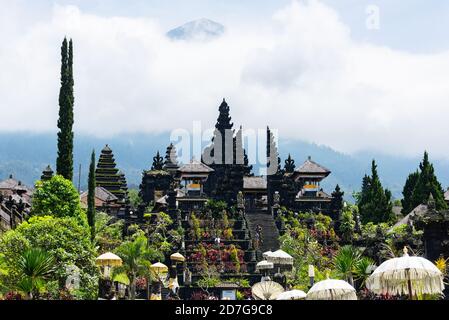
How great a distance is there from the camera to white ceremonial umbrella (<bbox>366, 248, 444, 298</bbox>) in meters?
23.3

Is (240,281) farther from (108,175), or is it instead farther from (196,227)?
(108,175)

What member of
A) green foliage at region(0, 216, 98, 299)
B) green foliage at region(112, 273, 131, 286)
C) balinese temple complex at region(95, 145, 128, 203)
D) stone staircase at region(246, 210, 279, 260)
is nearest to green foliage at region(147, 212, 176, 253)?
stone staircase at region(246, 210, 279, 260)

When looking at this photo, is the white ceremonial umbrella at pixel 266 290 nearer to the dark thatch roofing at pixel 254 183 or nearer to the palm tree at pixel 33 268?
the palm tree at pixel 33 268

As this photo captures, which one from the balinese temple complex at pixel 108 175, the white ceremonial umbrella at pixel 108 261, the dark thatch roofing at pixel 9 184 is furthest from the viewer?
the balinese temple complex at pixel 108 175

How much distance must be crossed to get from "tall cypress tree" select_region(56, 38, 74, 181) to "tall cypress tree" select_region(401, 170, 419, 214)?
2676 cm

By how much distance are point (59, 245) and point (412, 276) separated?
69.7 ft

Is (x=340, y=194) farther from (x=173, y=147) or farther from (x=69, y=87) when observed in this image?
(x=173, y=147)

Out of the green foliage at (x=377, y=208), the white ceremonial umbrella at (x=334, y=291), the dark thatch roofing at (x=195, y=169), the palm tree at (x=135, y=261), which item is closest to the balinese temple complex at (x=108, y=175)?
the dark thatch roofing at (x=195, y=169)

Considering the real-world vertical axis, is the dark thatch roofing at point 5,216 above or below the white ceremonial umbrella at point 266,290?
above

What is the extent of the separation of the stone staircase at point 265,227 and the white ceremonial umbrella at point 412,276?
31.8m

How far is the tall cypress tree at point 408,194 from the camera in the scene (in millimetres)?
68125

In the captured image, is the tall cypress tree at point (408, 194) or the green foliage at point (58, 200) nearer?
the green foliage at point (58, 200)
